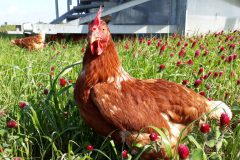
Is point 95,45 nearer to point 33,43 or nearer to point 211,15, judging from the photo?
point 33,43

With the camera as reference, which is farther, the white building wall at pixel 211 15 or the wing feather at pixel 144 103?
the white building wall at pixel 211 15

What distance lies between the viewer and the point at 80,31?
6.84 m

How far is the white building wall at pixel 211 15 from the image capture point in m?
7.77

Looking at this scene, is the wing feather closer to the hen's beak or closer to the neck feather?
the neck feather

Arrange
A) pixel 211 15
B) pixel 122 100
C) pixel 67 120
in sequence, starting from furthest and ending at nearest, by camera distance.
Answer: pixel 211 15 < pixel 67 120 < pixel 122 100

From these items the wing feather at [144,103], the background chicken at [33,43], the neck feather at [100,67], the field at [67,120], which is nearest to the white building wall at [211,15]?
the background chicken at [33,43]

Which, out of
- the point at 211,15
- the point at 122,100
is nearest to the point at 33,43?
the point at 122,100

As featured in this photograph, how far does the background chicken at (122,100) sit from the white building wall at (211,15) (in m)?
5.51

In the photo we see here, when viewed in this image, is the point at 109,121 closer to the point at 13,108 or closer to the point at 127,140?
the point at 127,140

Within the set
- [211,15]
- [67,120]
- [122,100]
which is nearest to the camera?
[122,100]

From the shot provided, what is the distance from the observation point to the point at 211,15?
28.5ft

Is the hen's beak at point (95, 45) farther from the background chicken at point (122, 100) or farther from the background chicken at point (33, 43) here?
the background chicken at point (33, 43)

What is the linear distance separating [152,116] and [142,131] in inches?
4.8

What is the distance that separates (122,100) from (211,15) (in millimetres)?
7810
